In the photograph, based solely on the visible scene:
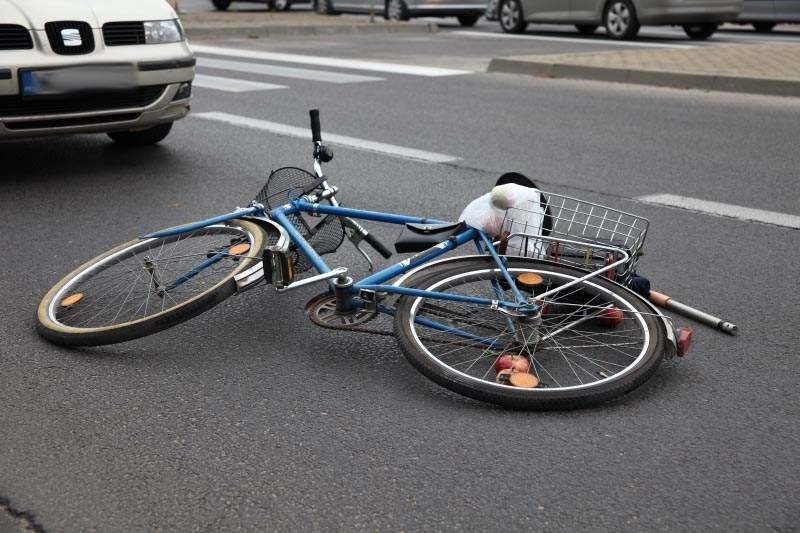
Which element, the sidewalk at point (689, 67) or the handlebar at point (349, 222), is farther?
the sidewalk at point (689, 67)

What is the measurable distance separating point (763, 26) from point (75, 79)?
15.6 meters

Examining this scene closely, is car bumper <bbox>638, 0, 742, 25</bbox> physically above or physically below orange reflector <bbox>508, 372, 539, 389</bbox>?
below

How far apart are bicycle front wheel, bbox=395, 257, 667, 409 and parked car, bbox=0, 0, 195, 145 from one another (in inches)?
143

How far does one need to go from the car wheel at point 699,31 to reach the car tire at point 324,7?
9.50m

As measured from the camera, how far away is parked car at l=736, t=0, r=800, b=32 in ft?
57.6

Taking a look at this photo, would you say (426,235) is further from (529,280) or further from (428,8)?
(428,8)

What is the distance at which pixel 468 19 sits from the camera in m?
20.8

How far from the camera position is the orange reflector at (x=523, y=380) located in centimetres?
321

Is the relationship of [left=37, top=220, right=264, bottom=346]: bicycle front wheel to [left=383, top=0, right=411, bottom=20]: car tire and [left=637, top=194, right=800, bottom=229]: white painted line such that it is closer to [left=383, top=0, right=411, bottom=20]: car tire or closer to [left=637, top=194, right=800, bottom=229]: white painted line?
[left=637, top=194, right=800, bottom=229]: white painted line

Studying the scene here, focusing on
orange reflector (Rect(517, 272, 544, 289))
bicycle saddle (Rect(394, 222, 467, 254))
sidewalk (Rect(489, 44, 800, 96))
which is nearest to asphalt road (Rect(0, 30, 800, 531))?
bicycle saddle (Rect(394, 222, 467, 254))

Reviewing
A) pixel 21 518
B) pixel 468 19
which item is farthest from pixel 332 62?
pixel 21 518

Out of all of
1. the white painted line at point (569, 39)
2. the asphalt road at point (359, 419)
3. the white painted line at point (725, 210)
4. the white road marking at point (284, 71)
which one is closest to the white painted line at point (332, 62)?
the white road marking at point (284, 71)

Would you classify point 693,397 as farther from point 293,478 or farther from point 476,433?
point 293,478

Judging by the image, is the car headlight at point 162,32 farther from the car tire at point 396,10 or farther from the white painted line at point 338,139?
the car tire at point 396,10
